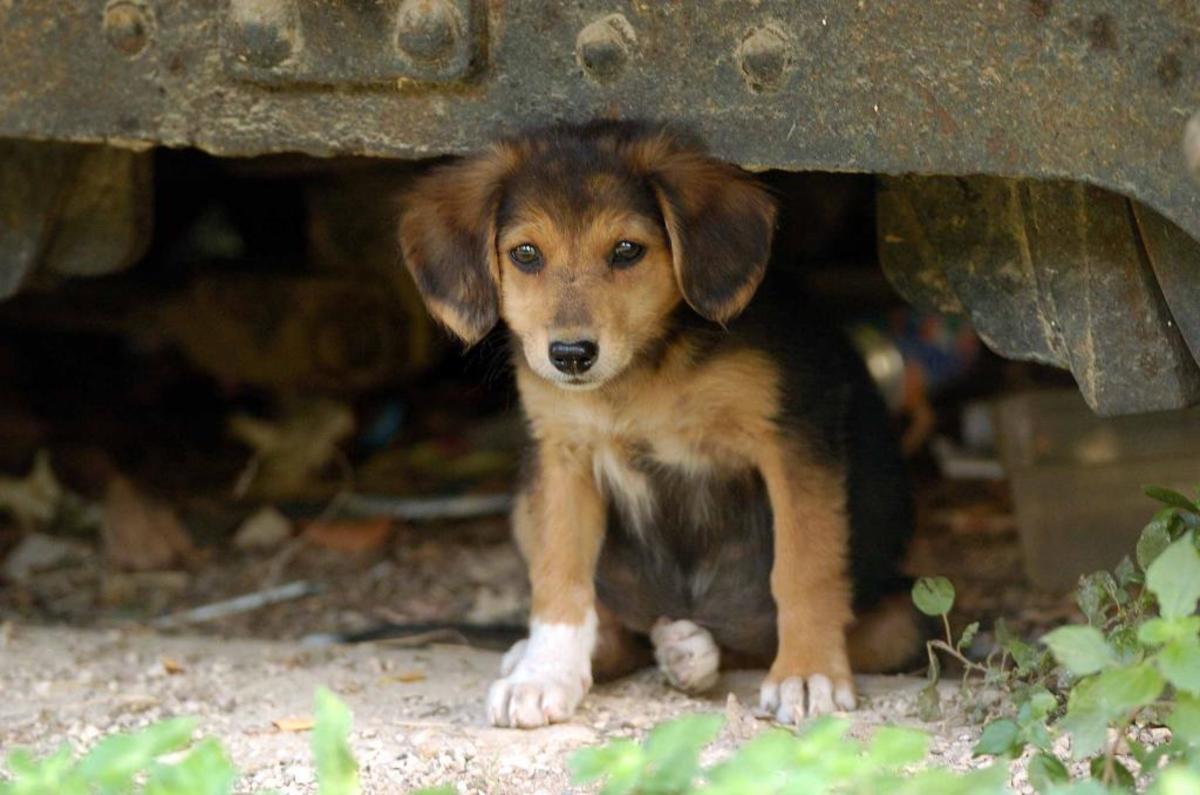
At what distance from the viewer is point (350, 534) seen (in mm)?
5457

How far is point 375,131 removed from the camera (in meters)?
3.13

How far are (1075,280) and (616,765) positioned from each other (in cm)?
135

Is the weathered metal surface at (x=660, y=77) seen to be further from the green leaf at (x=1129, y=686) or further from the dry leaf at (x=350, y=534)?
the dry leaf at (x=350, y=534)

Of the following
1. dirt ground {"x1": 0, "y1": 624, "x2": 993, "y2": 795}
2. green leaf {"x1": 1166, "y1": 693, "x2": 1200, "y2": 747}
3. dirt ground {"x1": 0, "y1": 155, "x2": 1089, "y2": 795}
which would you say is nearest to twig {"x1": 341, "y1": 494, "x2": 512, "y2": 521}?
dirt ground {"x1": 0, "y1": 155, "x2": 1089, "y2": 795}

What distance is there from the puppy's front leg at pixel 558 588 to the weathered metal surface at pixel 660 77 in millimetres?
838

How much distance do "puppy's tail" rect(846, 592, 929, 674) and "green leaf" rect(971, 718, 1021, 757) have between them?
1.22 metres

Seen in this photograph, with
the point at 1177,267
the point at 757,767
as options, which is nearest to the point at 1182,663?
the point at 757,767

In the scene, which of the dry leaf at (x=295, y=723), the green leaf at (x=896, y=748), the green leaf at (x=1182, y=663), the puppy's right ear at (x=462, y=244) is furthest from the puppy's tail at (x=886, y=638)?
the green leaf at (x=896, y=748)

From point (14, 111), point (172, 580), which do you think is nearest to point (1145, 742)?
point (14, 111)

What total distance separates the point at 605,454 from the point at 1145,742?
1344 mm

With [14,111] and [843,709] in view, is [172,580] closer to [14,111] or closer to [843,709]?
[14,111]

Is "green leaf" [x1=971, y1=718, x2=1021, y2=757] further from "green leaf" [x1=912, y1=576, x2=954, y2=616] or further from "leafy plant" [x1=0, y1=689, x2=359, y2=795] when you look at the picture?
"leafy plant" [x1=0, y1=689, x2=359, y2=795]

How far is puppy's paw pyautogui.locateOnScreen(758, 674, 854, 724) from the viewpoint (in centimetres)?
326

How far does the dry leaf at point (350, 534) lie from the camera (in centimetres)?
538
